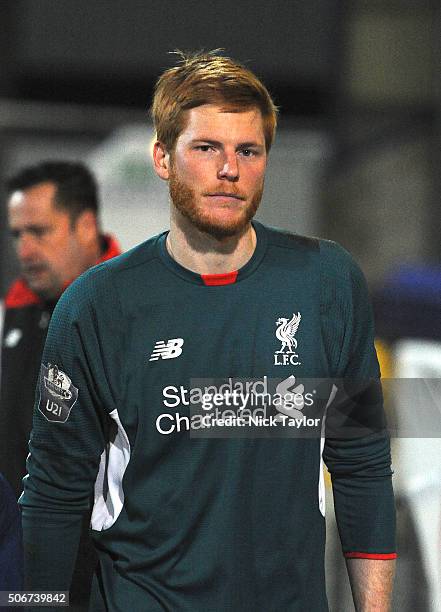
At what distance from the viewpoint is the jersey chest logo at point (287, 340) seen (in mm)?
1986

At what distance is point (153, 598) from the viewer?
6.44ft

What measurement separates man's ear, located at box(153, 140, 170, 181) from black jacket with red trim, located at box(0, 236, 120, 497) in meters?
0.80

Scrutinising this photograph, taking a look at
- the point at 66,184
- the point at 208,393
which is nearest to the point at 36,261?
the point at 66,184

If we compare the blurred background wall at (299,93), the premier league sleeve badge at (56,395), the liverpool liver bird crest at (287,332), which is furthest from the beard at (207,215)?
the blurred background wall at (299,93)

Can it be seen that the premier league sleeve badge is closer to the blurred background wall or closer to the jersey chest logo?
the jersey chest logo

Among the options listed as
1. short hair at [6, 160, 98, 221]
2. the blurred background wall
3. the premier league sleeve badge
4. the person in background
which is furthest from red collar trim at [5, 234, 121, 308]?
the blurred background wall

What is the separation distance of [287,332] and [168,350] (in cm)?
23

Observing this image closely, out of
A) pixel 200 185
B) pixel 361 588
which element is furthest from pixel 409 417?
pixel 200 185

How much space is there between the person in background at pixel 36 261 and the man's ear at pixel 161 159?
814 mm

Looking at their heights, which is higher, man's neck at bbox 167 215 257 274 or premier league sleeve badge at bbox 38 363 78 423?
man's neck at bbox 167 215 257 274

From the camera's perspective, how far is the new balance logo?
77.5 inches

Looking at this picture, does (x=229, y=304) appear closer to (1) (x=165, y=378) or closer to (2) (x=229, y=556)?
(1) (x=165, y=378)

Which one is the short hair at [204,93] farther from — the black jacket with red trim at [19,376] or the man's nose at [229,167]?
the black jacket with red trim at [19,376]

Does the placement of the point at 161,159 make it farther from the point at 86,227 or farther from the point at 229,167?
the point at 86,227
